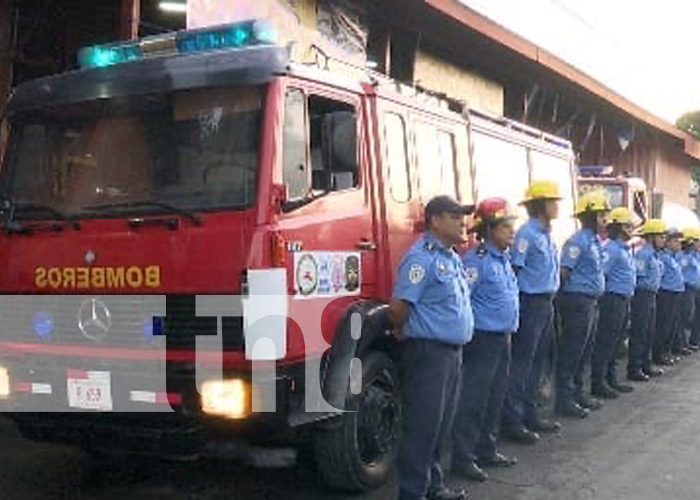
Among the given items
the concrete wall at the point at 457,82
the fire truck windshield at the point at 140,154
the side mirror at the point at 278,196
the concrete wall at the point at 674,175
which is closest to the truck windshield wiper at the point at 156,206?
the fire truck windshield at the point at 140,154

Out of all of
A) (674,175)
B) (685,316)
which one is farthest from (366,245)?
(674,175)

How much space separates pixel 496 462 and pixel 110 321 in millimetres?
2856

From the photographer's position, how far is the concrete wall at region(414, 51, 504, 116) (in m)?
11.5

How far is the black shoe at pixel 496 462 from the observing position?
6.21 meters

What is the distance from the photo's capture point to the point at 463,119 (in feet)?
23.2

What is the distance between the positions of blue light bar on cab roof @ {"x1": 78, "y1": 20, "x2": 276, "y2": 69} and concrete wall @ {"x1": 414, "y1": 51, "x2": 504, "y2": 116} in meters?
5.92

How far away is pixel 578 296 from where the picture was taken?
790cm

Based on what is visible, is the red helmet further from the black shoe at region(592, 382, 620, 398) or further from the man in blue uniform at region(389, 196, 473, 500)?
the black shoe at region(592, 382, 620, 398)

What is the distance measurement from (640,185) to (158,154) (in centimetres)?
970

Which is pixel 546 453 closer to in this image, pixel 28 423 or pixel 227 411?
pixel 227 411

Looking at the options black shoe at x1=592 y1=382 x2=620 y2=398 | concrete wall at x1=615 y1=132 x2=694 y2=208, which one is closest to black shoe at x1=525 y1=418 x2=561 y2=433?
black shoe at x1=592 y1=382 x2=620 y2=398

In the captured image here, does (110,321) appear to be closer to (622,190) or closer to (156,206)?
(156,206)

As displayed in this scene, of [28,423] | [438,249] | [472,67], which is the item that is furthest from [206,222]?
[472,67]

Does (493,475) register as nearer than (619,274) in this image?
Yes
